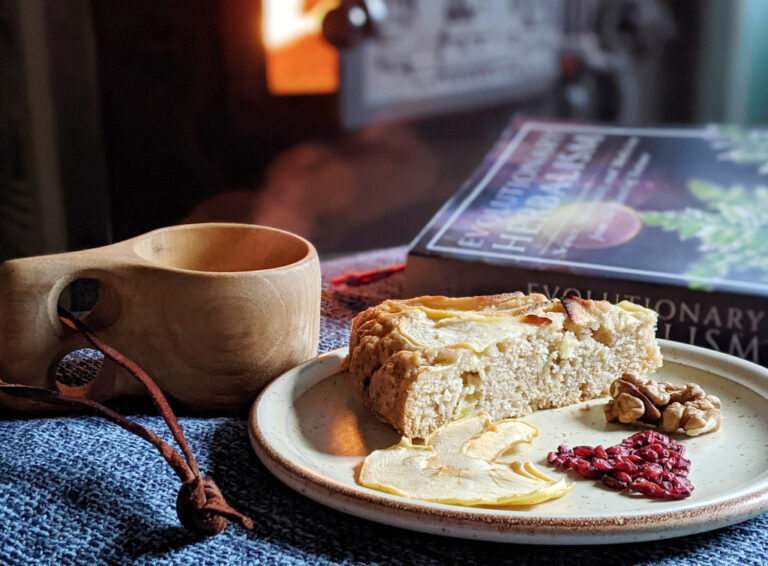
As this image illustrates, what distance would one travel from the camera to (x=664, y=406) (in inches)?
37.9

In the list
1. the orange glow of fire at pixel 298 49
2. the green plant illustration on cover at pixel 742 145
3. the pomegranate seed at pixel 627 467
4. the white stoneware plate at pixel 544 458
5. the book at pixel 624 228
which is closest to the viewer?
the white stoneware plate at pixel 544 458

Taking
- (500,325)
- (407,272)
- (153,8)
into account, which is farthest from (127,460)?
(153,8)

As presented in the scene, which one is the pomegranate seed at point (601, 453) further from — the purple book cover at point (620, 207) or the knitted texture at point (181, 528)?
the purple book cover at point (620, 207)

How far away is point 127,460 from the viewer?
86 centimetres

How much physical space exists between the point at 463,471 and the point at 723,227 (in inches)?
30.0

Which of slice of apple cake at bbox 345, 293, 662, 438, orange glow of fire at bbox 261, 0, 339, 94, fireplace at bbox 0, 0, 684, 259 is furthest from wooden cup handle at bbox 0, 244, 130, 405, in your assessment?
orange glow of fire at bbox 261, 0, 339, 94

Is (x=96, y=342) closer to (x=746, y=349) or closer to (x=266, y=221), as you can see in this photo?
(x=746, y=349)

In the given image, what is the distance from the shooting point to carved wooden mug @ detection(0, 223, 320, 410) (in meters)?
0.93

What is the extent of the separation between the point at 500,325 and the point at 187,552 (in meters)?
0.40

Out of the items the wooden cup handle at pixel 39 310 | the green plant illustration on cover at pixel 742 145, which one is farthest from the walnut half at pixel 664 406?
the green plant illustration on cover at pixel 742 145

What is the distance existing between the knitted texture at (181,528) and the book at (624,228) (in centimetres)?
45

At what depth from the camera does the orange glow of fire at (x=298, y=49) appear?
6.10 ft

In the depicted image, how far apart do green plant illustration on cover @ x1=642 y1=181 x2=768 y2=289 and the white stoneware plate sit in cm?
22

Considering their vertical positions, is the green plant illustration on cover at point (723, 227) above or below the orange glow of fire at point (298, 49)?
below
